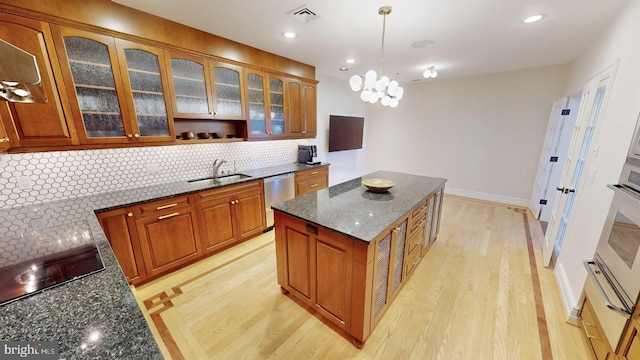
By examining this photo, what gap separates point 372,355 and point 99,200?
8.44 ft

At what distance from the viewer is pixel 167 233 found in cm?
228

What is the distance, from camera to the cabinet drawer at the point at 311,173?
3.55 m

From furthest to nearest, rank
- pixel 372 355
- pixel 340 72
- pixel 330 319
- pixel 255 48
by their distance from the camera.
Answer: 1. pixel 340 72
2. pixel 255 48
3. pixel 330 319
4. pixel 372 355

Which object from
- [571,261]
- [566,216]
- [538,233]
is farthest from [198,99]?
[538,233]

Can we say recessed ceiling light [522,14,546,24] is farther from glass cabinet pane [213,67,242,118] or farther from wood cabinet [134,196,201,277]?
wood cabinet [134,196,201,277]

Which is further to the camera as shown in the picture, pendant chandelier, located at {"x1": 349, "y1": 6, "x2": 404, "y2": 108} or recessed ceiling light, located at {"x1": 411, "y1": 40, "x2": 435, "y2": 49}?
recessed ceiling light, located at {"x1": 411, "y1": 40, "x2": 435, "y2": 49}

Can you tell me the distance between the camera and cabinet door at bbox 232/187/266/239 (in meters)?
2.81

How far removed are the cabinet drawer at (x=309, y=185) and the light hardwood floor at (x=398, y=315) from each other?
1139 millimetres

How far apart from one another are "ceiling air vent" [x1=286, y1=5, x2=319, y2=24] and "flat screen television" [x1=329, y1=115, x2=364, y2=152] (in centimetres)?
263

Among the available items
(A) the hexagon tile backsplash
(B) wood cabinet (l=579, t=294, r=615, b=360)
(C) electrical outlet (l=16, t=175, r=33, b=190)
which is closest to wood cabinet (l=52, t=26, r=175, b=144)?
(A) the hexagon tile backsplash

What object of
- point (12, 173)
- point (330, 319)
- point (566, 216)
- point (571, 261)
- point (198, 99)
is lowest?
point (330, 319)

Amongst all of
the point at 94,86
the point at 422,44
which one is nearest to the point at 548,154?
the point at 422,44

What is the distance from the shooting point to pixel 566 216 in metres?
2.53

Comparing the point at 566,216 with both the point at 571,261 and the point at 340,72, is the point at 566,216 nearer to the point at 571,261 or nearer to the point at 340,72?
the point at 571,261
